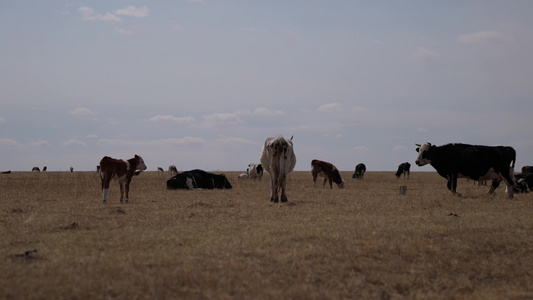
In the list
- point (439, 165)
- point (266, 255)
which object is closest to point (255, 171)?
point (439, 165)

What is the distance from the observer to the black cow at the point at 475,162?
20.6 m

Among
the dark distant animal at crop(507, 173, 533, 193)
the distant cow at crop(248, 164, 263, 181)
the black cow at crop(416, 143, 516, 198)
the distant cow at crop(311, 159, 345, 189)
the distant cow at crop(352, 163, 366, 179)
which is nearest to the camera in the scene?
the black cow at crop(416, 143, 516, 198)

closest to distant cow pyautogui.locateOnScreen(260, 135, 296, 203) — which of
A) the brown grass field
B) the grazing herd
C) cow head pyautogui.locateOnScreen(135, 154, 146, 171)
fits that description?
the grazing herd

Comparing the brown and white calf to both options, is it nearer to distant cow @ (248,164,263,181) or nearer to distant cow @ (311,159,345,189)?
distant cow @ (311,159,345,189)

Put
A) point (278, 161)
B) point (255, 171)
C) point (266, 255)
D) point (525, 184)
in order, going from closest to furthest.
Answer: point (266, 255) → point (278, 161) → point (525, 184) → point (255, 171)

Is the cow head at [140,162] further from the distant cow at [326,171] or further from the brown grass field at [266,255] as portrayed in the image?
the distant cow at [326,171]

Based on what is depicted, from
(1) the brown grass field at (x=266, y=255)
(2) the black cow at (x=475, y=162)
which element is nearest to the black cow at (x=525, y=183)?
(2) the black cow at (x=475, y=162)

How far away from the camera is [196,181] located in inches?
1125

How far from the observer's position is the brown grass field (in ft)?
23.0

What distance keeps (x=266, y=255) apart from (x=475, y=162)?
14.9 metres

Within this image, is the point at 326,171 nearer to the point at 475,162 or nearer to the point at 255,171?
the point at 475,162

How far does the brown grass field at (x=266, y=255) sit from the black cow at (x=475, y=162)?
6.92 metres

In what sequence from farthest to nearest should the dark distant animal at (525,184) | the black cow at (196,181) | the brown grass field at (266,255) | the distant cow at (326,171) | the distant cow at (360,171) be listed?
the distant cow at (360,171) → the distant cow at (326,171) → the black cow at (196,181) → the dark distant animal at (525,184) → the brown grass field at (266,255)

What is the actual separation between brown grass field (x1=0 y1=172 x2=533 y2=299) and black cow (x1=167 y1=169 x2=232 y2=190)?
43.9 feet
